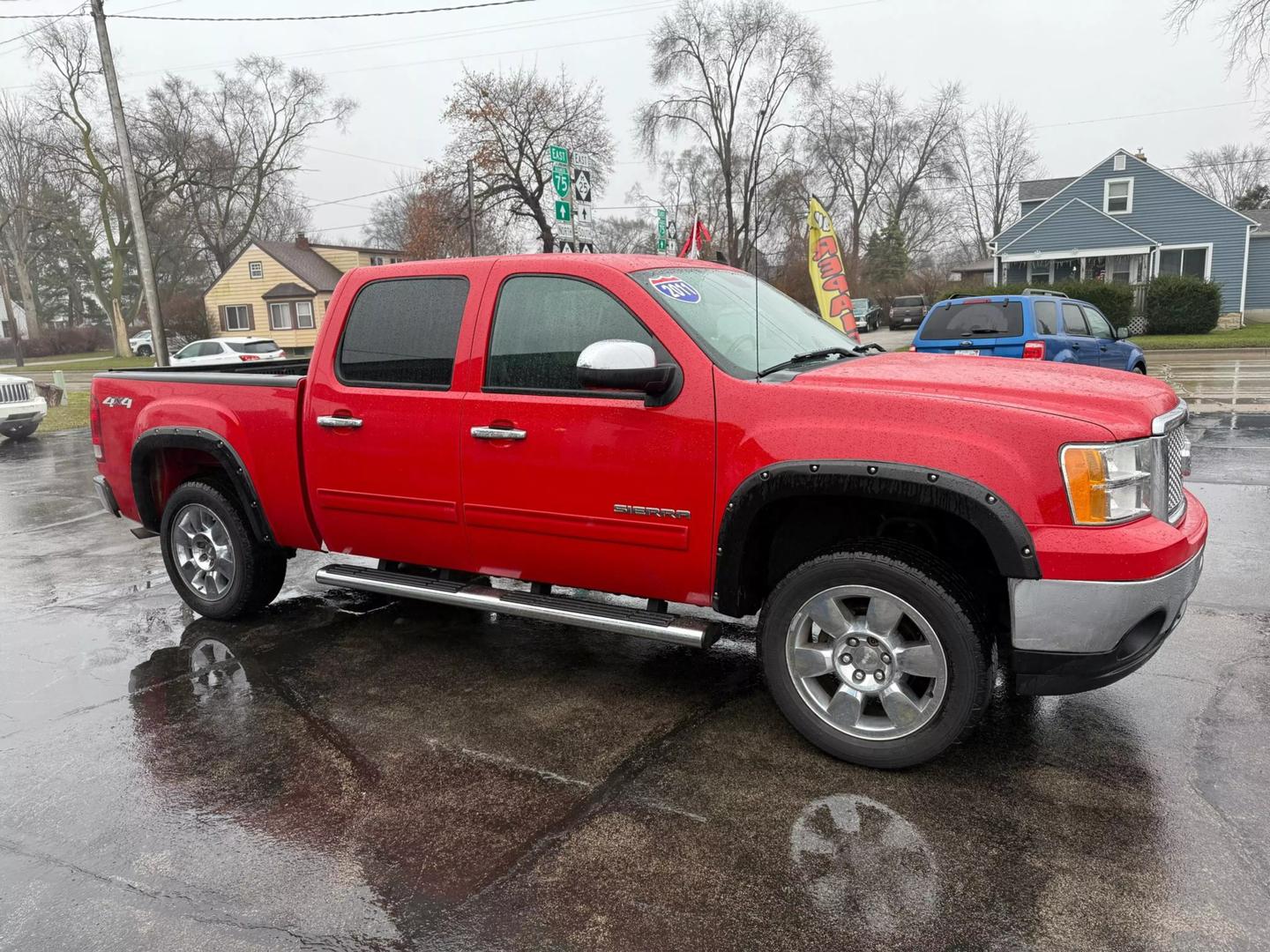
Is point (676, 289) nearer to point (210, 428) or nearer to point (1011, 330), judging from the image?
point (210, 428)

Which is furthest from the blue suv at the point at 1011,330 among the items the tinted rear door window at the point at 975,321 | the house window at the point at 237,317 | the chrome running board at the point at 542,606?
the house window at the point at 237,317

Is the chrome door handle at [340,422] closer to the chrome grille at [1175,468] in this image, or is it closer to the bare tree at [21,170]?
the chrome grille at [1175,468]

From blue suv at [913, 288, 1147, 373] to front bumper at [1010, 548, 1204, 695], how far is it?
30.4 feet

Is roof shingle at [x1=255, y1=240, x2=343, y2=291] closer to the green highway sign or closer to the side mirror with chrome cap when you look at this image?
the green highway sign

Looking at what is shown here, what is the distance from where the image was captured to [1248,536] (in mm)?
6754

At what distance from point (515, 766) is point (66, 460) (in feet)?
40.7

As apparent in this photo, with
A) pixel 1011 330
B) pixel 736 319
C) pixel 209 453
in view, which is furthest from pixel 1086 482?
pixel 1011 330

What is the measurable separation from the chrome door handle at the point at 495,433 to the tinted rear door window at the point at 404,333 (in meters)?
0.34

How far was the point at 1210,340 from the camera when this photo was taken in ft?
91.0

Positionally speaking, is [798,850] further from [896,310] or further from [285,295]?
[285,295]

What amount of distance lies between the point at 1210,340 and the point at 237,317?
48252 millimetres

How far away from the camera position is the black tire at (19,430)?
15891mm

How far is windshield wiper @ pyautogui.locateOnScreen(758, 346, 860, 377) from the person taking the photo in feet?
12.7

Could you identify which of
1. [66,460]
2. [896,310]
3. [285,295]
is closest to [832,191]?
[896,310]
